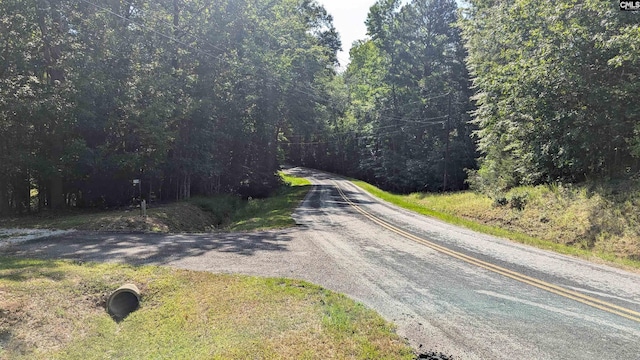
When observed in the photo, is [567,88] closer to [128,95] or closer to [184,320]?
[184,320]

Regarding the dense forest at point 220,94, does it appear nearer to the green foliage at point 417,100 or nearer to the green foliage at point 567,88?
the green foliage at point 567,88

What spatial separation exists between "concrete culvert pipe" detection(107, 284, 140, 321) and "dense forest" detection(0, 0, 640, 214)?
35.3 ft

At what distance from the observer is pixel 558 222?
13.1m

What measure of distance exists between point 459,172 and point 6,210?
32842mm

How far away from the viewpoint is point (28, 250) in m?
9.52

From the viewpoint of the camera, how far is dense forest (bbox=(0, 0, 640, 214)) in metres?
13.0

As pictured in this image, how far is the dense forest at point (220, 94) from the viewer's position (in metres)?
13.0

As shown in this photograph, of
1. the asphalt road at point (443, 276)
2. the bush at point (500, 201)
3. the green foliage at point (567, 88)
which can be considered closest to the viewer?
the asphalt road at point (443, 276)

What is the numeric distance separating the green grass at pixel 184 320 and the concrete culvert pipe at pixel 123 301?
142 millimetres

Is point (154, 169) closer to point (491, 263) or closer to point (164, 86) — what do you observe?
point (164, 86)

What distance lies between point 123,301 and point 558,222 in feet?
45.1

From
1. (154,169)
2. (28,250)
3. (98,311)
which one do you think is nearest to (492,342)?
(98,311)

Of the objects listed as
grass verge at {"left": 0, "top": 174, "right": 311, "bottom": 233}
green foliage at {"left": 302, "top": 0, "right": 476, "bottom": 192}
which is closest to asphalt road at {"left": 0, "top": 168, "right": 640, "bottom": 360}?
grass verge at {"left": 0, "top": 174, "right": 311, "bottom": 233}

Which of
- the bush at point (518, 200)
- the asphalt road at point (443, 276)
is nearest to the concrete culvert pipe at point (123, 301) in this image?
the asphalt road at point (443, 276)
